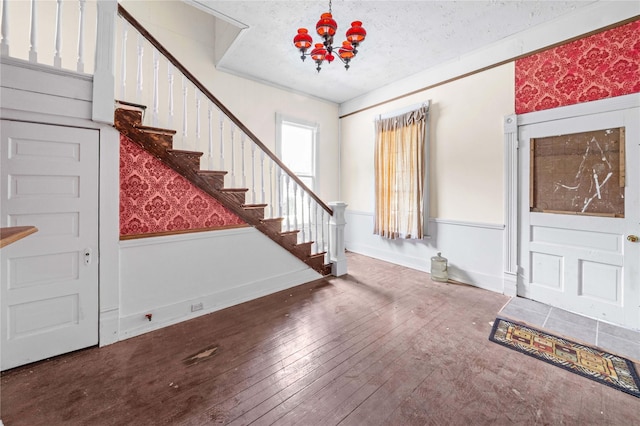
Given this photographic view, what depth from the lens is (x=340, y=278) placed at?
156 inches

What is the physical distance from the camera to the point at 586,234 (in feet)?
9.40

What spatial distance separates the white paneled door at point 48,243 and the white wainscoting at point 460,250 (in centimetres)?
414

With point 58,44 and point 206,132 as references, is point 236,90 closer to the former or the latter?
point 206,132

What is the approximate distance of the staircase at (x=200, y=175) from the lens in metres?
2.34

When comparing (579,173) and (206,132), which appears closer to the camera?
(579,173)

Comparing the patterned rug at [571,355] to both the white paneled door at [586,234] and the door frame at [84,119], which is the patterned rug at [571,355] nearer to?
the white paneled door at [586,234]

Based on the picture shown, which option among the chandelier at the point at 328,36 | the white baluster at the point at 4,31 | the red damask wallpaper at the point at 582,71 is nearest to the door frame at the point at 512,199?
Answer: the red damask wallpaper at the point at 582,71

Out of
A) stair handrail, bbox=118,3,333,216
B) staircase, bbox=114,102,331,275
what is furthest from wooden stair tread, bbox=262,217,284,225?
stair handrail, bbox=118,3,333,216

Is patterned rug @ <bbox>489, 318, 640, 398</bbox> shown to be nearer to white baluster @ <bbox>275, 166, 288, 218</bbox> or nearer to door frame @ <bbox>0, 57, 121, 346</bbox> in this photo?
white baluster @ <bbox>275, 166, 288, 218</bbox>

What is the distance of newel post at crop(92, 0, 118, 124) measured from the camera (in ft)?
7.05

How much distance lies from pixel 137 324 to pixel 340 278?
8.25ft

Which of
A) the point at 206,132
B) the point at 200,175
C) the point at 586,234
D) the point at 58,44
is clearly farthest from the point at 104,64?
the point at 586,234

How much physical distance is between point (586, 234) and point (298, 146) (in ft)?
14.3

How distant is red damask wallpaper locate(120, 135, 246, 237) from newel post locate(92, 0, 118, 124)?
24 centimetres
